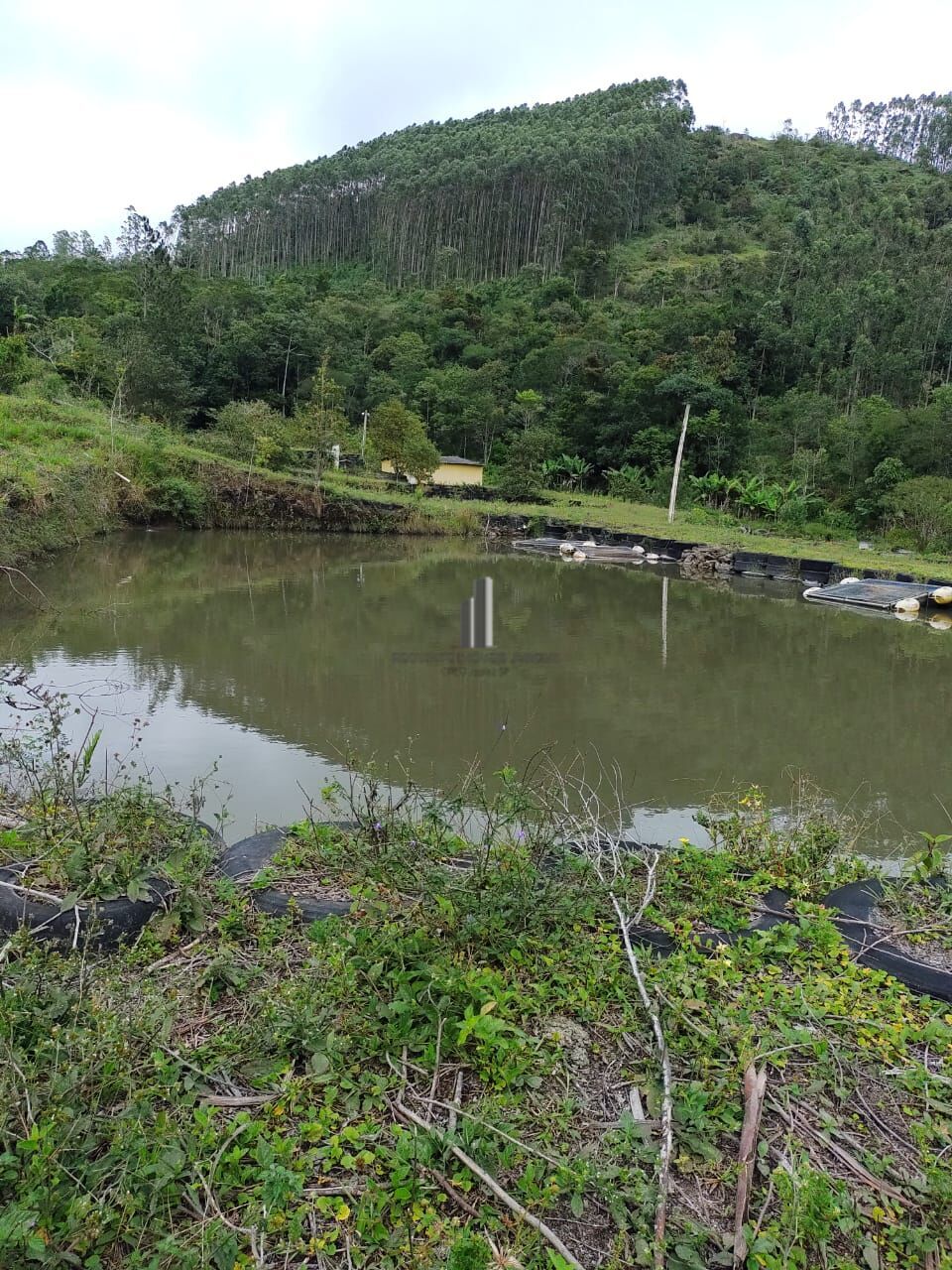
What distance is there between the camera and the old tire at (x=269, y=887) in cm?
247

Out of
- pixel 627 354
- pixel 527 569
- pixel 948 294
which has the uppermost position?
pixel 948 294

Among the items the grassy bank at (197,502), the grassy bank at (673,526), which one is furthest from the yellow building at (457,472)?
the grassy bank at (197,502)

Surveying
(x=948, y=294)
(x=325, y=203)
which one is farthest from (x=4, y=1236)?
(x=325, y=203)

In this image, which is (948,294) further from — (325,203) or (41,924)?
(325,203)

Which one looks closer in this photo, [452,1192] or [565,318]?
[452,1192]

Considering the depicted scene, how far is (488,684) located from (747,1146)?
17.3 feet

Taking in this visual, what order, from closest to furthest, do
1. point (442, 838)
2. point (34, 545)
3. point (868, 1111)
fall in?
point (868, 1111) < point (442, 838) < point (34, 545)

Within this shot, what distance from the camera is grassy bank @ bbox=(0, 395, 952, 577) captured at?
11.3m

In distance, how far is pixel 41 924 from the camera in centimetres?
220

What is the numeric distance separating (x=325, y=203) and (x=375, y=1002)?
57428 mm

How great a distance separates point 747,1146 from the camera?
A: 162 cm

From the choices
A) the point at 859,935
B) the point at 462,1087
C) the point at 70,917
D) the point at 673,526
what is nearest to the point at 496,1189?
the point at 462,1087

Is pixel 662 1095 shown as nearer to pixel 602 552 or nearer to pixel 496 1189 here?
pixel 496 1189

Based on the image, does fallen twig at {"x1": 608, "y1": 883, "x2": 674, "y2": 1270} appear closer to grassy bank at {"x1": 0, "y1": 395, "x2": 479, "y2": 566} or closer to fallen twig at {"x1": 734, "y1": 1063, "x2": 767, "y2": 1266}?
fallen twig at {"x1": 734, "y1": 1063, "x2": 767, "y2": 1266}
